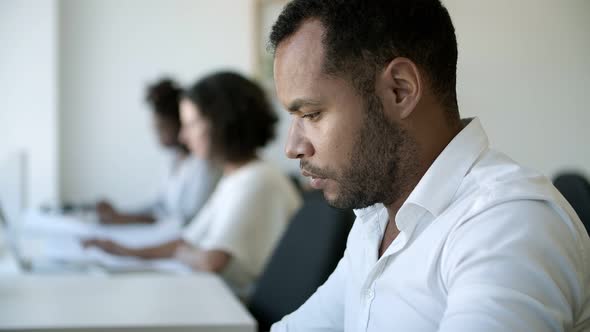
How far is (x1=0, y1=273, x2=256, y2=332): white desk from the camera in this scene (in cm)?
123

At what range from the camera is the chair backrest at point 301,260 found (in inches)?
53.4

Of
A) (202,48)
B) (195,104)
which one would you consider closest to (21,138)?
(202,48)

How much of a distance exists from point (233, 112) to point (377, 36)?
1.79 meters

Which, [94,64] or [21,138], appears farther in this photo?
[94,64]

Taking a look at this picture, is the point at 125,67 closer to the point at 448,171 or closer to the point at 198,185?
the point at 198,185

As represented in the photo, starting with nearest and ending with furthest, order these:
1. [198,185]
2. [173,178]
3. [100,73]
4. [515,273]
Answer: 1. [515,273]
2. [198,185]
3. [173,178]
4. [100,73]

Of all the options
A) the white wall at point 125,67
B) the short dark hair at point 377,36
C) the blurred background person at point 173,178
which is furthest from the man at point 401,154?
the white wall at point 125,67

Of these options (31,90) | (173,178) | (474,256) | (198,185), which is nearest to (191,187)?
(198,185)

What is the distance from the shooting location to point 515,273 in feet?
1.96

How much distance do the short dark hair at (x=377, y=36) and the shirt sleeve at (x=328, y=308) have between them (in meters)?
0.29

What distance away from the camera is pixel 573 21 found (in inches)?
127

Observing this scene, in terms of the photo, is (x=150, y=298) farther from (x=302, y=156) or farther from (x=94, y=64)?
(x=94, y=64)

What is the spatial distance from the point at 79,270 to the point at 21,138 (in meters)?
2.22

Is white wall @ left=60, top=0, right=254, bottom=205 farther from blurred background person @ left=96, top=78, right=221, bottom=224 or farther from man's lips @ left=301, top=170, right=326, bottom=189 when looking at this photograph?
man's lips @ left=301, top=170, right=326, bottom=189
